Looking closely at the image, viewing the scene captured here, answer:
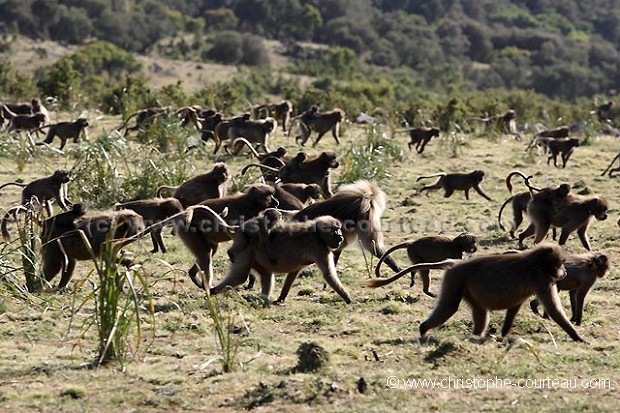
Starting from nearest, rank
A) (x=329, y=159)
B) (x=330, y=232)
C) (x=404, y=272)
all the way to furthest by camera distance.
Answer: (x=404, y=272)
(x=330, y=232)
(x=329, y=159)

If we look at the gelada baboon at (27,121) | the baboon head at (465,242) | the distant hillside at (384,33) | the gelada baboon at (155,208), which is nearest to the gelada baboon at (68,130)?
the gelada baboon at (27,121)

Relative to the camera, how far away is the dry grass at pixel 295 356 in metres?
5.57

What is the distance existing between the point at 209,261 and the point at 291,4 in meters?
74.1

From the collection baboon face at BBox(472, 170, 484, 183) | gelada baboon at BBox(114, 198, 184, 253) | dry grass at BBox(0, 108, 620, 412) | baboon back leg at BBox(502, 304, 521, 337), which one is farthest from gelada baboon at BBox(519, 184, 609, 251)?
gelada baboon at BBox(114, 198, 184, 253)

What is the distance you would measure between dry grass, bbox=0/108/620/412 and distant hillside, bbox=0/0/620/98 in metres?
47.2

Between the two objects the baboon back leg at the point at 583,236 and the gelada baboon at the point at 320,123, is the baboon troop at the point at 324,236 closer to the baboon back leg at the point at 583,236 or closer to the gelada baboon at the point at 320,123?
the baboon back leg at the point at 583,236

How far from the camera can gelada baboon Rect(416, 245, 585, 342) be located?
21.9ft

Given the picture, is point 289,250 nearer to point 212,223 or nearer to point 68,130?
point 212,223

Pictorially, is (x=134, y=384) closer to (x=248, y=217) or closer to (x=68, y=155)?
(x=248, y=217)

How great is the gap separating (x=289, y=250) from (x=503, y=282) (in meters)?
1.97

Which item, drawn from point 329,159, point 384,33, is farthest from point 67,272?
point 384,33

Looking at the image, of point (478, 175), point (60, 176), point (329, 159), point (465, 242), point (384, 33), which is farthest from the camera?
point (384, 33)

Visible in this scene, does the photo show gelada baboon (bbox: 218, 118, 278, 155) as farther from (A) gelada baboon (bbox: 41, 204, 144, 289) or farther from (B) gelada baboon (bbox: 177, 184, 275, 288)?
(A) gelada baboon (bbox: 41, 204, 144, 289)

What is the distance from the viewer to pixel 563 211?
34.7 feet
